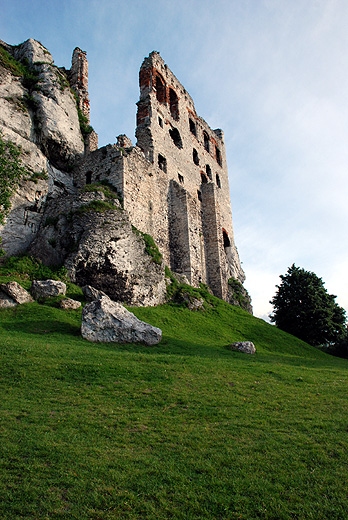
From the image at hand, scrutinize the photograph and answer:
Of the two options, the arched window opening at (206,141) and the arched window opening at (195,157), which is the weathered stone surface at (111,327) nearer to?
the arched window opening at (195,157)

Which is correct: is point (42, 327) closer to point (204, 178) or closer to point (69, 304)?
point (69, 304)

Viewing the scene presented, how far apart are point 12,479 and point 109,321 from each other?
832 cm

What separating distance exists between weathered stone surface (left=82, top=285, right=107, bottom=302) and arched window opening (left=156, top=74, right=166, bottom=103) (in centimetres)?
2143

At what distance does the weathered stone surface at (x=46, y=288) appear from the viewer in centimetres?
1616

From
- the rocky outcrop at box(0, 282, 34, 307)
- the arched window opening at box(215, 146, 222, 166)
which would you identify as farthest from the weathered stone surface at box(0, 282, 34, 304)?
the arched window opening at box(215, 146, 222, 166)

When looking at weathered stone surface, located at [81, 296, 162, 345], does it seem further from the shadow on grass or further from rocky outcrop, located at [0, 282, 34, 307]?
rocky outcrop, located at [0, 282, 34, 307]

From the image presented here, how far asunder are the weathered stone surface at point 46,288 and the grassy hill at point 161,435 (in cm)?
307

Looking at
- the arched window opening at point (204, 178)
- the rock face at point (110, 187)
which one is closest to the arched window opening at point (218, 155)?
the rock face at point (110, 187)

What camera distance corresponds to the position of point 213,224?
105 ft

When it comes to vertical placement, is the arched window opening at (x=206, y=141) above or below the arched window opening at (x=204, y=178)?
above

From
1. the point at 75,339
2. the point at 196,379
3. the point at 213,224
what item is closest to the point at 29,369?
the point at 75,339

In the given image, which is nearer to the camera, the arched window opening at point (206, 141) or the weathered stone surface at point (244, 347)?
the weathered stone surface at point (244, 347)

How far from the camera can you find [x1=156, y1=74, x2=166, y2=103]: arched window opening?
3294cm

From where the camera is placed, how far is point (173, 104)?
34625 mm
